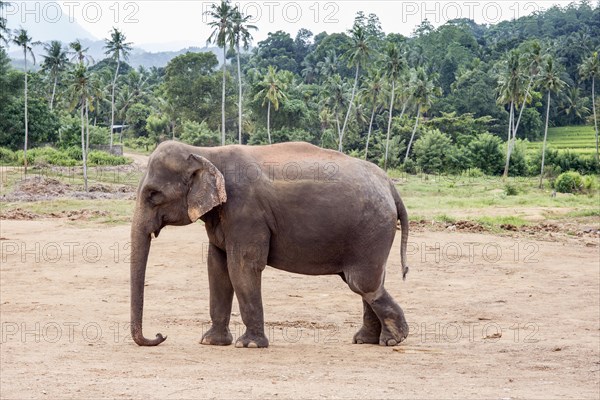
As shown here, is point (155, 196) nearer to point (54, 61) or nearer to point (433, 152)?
point (433, 152)

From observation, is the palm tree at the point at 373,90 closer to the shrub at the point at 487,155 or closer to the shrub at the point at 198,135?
the shrub at the point at 487,155

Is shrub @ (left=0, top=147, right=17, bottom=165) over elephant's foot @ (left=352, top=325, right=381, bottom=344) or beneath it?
over

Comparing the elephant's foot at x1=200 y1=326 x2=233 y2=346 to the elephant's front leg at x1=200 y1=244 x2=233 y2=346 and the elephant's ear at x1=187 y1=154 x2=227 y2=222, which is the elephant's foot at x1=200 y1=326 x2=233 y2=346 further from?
the elephant's ear at x1=187 y1=154 x2=227 y2=222

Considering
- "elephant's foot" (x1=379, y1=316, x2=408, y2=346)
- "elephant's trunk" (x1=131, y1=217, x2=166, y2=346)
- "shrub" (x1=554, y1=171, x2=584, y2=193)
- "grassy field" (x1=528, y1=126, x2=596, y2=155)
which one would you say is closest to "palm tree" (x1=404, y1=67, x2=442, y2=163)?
"grassy field" (x1=528, y1=126, x2=596, y2=155)

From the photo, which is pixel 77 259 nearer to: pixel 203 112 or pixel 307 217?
pixel 307 217

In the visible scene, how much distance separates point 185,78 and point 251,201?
209 ft

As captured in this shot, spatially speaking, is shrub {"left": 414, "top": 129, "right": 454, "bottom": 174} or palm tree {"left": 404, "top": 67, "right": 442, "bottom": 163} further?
palm tree {"left": 404, "top": 67, "right": 442, "bottom": 163}

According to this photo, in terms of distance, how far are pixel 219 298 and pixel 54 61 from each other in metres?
71.3

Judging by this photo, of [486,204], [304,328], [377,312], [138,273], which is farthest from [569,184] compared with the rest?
[138,273]

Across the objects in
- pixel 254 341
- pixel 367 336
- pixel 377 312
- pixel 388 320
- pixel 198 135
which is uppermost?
pixel 198 135

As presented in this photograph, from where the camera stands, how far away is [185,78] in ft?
234

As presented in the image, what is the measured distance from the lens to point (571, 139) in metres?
76.3

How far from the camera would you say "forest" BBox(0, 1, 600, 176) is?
56188 millimetres

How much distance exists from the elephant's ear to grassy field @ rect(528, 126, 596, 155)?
60.9 meters
